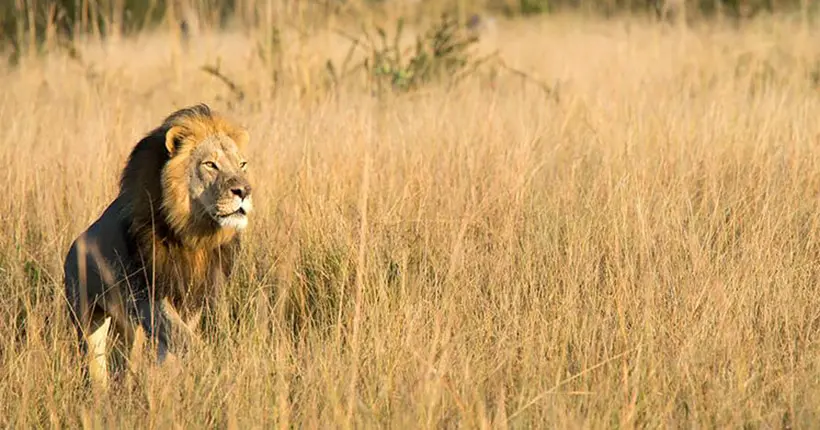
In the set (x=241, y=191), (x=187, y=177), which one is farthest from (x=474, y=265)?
(x=187, y=177)

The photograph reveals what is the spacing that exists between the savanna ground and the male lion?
0.51 ft

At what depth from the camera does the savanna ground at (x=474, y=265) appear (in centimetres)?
310

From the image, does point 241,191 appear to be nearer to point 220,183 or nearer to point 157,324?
point 220,183

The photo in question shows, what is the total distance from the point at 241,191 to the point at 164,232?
33 centimetres

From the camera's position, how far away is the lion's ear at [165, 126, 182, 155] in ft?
11.7

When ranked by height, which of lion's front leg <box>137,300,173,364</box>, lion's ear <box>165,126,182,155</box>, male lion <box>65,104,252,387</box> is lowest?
lion's front leg <box>137,300,173,364</box>

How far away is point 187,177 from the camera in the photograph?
3609 millimetres

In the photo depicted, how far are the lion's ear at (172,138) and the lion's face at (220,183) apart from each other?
59mm

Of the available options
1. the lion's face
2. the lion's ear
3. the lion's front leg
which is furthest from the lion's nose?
the lion's front leg

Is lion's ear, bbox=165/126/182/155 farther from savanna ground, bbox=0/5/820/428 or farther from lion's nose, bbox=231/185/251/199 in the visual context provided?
savanna ground, bbox=0/5/820/428

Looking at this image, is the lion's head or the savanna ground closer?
the savanna ground

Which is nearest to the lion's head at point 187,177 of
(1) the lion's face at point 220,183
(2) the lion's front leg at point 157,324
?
(1) the lion's face at point 220,183

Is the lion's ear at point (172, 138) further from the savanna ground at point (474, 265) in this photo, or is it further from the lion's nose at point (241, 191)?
the savanna ground at point (474, 265)

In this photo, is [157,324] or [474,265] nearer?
[157,324]
